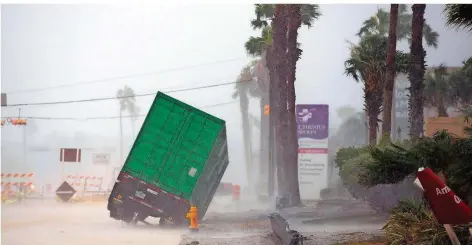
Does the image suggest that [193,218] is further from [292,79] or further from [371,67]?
[292,79]

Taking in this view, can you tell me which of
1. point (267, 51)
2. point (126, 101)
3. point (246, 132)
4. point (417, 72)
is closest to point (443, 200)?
point (417, 72)

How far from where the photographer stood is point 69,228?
9.98m

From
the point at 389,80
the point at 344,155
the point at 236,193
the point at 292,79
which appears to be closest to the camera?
the point at 389,80

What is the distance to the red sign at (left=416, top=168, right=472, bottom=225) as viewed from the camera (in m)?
5.41

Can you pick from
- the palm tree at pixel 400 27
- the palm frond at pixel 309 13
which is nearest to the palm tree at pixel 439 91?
the palm tree at pixel 400 27

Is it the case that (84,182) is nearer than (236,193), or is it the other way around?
(84,182)

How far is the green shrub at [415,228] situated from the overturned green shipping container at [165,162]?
12.4ft

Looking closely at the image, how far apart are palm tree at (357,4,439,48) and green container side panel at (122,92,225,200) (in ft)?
11.0

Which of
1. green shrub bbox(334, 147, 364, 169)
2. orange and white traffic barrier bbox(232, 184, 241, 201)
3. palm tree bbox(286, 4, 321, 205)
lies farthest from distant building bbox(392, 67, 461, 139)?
orange and white traffic barrier bbox(232, 184, 241, 201)

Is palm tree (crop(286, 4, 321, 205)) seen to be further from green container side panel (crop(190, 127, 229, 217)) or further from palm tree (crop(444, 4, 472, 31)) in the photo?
palm tree (crop(444, 4, 472, 31))

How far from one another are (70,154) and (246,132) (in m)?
4.67

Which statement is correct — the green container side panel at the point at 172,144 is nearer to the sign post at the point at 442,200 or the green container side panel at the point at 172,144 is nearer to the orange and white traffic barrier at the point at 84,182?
the orange and white traffic barrier at the point at 84,182

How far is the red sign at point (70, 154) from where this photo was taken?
1040 cm

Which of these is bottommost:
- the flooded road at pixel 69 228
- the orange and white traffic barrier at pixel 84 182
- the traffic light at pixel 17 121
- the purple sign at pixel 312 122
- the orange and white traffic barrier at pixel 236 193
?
the flooded road at pixel 69 228
